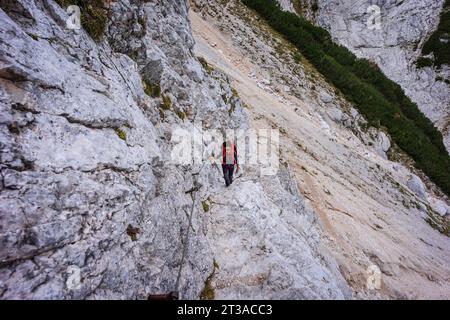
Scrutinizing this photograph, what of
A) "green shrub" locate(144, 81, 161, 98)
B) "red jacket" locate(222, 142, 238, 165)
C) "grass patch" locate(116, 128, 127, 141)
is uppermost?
"green shrub" locate(144, 81, 161, 98)

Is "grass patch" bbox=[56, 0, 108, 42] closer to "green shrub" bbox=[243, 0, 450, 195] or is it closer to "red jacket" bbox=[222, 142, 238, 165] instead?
"red jacket" bbox=[222, 142, 238, 165]

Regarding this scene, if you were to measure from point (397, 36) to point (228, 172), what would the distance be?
40.0 m

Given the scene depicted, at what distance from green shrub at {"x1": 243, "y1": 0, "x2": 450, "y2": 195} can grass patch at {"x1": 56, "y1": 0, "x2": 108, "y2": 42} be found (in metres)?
22.2

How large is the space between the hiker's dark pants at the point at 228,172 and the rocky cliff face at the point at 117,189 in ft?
0.92

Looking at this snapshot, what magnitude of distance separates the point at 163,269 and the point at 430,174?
25328 mm

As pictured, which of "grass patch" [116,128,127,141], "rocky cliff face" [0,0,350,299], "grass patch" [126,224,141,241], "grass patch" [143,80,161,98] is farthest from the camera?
"grass patch" [143,80,161,98]

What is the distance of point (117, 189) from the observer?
202 inches

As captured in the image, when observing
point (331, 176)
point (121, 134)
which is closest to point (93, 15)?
point (121, 134)

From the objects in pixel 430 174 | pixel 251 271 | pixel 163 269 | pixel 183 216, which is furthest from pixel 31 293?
pixel 430 174

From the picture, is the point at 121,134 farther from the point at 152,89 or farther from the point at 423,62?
the point at 423,62

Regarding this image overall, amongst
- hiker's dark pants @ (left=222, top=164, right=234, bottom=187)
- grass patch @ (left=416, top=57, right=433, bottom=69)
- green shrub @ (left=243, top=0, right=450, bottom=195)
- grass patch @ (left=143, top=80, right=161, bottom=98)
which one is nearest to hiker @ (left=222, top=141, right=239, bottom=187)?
hiker's dark pants @ (left=222, top=164, right=234, bottom=187)

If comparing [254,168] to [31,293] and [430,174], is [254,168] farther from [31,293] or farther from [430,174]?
[430,174]

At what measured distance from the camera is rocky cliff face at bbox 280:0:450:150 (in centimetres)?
3475

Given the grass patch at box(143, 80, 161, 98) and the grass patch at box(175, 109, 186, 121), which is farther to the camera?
the grass patch at box(175, 109, 186, 121)
